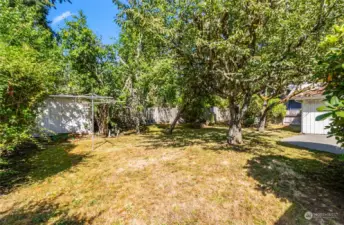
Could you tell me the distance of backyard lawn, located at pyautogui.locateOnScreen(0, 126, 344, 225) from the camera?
10.8 ft

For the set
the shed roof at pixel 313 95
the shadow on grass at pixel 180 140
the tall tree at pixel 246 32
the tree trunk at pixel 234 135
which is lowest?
the shadow on grass at pixel 180 140

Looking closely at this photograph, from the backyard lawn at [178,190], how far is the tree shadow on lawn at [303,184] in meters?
0.02

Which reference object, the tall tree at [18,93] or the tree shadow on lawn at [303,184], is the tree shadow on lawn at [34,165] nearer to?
the tall tree at [18,93]

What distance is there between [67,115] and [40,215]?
927 cm

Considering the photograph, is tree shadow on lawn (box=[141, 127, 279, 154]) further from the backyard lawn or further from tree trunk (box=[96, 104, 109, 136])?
tree trunk (box=[96, 104, 109, 136])

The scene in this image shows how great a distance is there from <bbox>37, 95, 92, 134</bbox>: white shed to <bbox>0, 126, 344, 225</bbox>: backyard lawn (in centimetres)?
478

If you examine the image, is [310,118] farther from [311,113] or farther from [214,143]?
[214,143]

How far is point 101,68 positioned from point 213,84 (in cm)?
745

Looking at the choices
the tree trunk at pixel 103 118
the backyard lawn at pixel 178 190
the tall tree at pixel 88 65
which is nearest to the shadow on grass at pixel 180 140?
the backyard lawn at pixel 178 190

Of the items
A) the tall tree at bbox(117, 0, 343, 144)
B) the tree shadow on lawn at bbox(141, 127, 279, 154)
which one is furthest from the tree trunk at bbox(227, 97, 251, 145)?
the tall tree at bbox(117, 0, 343, 144)

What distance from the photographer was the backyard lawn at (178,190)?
3.29 m

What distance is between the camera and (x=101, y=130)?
11891 mm

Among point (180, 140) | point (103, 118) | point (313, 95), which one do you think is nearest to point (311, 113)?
point (313, 95)

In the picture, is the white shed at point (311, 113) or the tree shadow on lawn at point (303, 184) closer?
the tree shadow on lawn at point (303, 184)
